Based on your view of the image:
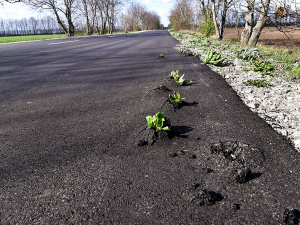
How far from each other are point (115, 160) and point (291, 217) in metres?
1.24

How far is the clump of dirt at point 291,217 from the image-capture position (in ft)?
4.00

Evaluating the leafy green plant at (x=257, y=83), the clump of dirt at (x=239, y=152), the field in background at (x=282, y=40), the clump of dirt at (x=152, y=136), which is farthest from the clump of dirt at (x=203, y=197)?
the field in background at (x=282, y=40)

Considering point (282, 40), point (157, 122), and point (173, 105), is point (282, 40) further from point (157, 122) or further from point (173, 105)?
point (157, 122)

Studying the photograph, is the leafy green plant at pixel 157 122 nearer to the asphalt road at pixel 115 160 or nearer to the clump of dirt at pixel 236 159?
the asphalt road at pixel 115 160

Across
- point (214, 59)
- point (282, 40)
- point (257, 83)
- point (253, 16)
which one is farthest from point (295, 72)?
point (282, 40)

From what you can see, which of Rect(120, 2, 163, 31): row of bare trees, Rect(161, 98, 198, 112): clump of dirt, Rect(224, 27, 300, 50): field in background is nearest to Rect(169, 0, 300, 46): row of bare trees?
Rect(224, 27, 300, 50): field in background

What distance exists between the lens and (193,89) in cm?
378

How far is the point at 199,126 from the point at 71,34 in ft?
118

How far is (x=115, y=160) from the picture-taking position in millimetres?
1870

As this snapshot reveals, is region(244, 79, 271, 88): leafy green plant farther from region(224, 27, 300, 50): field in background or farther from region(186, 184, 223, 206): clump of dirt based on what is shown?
region(186, 184, 223, 206): clump of dirt

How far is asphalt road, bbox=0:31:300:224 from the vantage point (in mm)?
1339

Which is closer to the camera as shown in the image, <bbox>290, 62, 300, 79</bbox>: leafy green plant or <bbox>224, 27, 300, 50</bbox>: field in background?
<bbox>290, 62, 300, 79</bbox>: leafy green plant

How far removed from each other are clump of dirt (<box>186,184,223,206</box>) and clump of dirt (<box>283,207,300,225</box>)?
35 centimetres

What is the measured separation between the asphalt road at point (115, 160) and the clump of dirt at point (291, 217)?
48 mm
